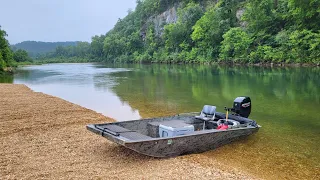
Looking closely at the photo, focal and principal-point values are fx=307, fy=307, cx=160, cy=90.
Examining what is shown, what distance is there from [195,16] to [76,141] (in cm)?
8134

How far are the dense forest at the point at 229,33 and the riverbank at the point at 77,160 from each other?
1688 inches

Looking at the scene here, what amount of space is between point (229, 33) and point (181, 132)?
57125 millimetres

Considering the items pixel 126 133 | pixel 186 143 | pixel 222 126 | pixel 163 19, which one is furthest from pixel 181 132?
pixel 163 19

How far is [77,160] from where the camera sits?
7.57 meters

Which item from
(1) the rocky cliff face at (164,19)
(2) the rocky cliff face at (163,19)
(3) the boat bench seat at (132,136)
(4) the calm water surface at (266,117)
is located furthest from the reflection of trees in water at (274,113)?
(2) the rocky cliff face at (163,19)

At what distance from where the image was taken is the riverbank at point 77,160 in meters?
6.67

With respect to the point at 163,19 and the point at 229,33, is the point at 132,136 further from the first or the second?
the point at 163,19

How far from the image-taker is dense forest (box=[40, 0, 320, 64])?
159 ft

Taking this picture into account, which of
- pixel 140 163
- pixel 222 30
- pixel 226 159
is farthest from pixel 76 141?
pixel 222 30

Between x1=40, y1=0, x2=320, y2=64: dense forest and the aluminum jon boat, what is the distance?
130 ft

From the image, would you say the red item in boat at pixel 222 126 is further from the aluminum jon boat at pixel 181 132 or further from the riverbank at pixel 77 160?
the riverbank at pixel 77 160

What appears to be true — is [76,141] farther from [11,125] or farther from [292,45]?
[292,45]

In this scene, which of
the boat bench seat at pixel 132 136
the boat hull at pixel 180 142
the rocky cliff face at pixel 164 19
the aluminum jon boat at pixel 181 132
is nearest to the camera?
the boat hull at pixel 180 142

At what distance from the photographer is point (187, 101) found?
1830 cm
